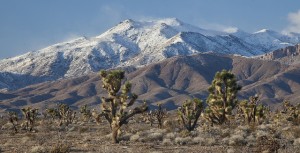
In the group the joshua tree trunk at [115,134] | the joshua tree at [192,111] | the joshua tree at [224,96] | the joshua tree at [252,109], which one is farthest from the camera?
the joshua tree at [252,109]

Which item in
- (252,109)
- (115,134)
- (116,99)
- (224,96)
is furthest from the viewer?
(252,109)

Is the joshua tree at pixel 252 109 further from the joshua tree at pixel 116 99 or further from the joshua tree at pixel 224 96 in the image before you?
the joshua tree at pixel 116 99

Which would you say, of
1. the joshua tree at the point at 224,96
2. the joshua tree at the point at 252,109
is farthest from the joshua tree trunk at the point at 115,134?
the joshua tree at the point at 252,109

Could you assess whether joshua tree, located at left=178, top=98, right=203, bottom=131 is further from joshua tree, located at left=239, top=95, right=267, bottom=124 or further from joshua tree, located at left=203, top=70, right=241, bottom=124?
joshua tree, located at left=239, top=95, right=267, bottom=124

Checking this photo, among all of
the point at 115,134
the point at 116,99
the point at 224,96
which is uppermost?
the point at 224,96

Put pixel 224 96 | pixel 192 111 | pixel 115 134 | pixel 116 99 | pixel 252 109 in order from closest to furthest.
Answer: pixel 115 134 < pixel 116 99 < pixel 224 96 < pixel 192 111 < pixel 252 109

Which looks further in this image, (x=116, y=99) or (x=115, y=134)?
(x=116, y=99)

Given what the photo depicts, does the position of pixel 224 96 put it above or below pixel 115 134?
above

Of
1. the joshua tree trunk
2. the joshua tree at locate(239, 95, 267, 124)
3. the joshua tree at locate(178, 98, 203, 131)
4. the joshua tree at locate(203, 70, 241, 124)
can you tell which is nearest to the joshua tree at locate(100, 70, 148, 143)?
the joshua tree trunk

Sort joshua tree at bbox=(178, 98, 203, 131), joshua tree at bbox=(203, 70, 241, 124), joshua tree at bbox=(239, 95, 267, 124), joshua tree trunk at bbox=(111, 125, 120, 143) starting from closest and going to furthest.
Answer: joshua tree trunk at bbox=(111, 125, 120, 143) → joshua tree at bbox=(203, 70, 241, 124) → joshua tree at bbox=(178, 98, 203, 131) → joshua tree at bbox=(239, 95, 267, 124)

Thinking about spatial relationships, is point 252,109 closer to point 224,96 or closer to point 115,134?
point 224,96

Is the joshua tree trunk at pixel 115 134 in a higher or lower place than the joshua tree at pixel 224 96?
lower

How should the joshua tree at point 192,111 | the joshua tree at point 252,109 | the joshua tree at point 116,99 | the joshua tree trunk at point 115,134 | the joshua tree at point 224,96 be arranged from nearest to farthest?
the joshua tree at point 116,99, the joshua tree trunk at point 115,134, the joshua tree at point 224,96, the joshua tree at point 192,111, the joshua tree at point 252,109

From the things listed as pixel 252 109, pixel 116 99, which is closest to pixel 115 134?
pixel 116 99
